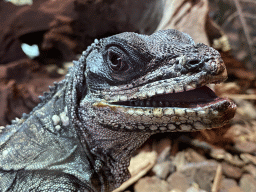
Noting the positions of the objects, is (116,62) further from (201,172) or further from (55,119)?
(201,172)

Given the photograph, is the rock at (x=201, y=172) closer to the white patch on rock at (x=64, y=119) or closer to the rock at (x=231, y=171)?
the rock at (x=231, y=171)

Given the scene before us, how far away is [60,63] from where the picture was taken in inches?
96.1

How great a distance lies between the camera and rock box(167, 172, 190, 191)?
10.8 ft

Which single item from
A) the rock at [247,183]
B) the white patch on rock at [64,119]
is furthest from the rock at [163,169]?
the white patch on rock at [64,119]

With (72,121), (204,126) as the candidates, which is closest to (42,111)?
(72,121)

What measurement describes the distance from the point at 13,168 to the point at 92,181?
0.65 meters

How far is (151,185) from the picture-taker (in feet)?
11.0

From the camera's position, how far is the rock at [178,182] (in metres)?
3.30

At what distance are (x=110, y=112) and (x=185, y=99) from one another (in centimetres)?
52

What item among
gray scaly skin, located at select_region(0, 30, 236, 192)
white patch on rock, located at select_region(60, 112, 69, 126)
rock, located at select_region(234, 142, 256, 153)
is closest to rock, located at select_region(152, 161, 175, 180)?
rock, located at select_region(234, 142, 256, 153)

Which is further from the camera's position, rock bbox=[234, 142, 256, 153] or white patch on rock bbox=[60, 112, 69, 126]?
rock bbox=[234, 142, 256, 153]

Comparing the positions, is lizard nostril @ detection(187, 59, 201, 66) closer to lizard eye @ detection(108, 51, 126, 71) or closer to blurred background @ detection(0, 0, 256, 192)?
lizard eye @ detection(108, 51, 126, 71)

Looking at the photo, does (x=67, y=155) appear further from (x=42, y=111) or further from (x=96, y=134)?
(x=42, y=111)

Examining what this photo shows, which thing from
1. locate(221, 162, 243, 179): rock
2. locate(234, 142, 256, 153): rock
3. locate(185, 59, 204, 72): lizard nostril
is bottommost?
locate(221, 162, 243, 179): rock
